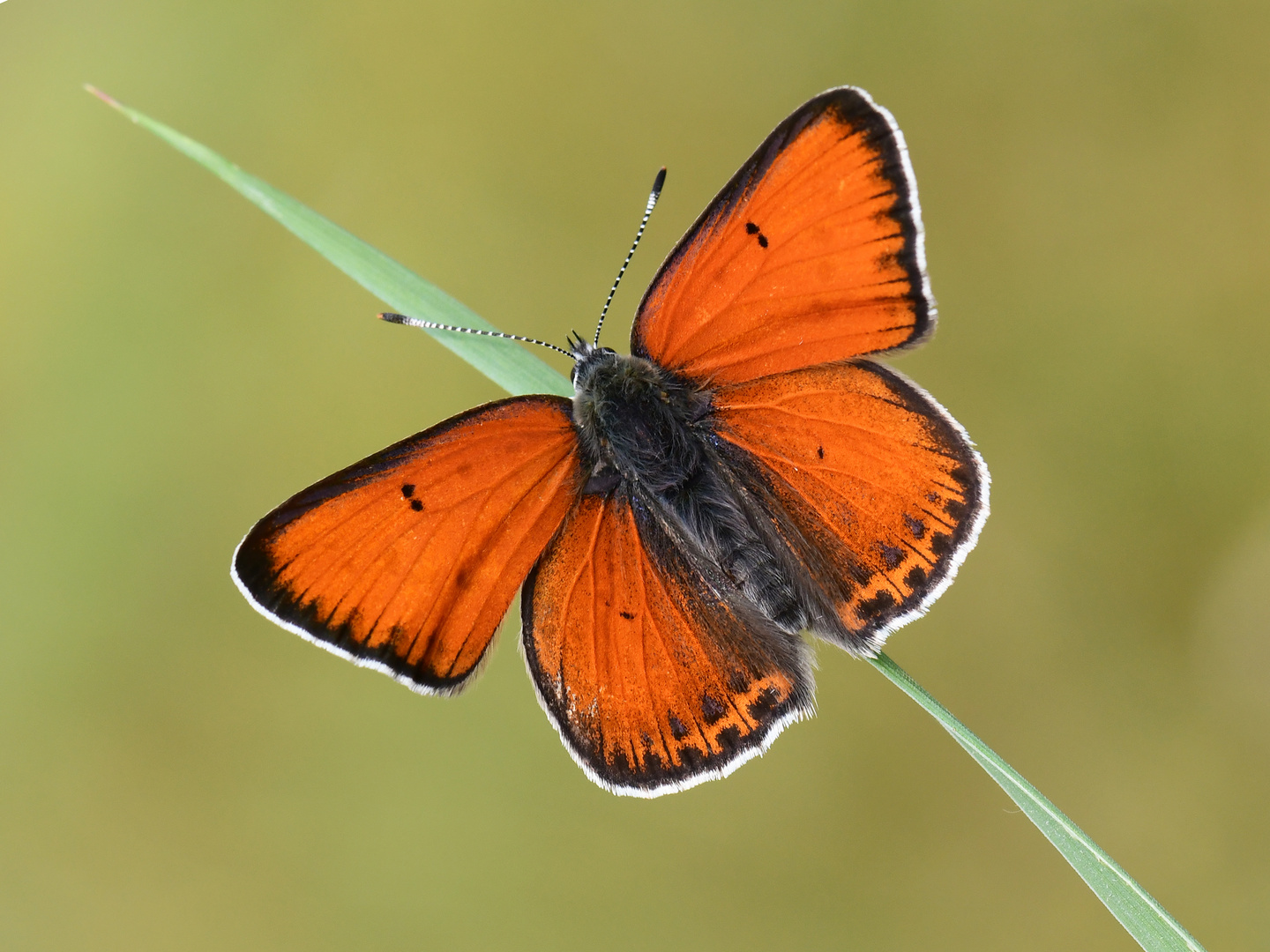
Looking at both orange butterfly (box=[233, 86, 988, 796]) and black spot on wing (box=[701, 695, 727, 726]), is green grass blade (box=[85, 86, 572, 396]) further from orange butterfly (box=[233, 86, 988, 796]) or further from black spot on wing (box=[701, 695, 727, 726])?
black spot on wing (box=[701, 695, 727, 726])

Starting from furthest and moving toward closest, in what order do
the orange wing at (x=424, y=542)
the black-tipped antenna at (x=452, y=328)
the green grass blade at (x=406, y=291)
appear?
the green grass blade at (x=406, y=291) → the black-tipped antenna at (x=452, y=328) → the orange wing at (x=424, y=542)

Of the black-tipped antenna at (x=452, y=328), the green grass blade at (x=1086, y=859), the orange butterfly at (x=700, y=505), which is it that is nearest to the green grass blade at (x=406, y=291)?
the black-tipped antenna at (x=452, y=328)

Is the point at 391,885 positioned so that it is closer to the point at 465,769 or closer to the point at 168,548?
the point at 465,769

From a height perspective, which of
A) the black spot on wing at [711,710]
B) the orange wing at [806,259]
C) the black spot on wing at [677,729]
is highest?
the orange wing at [806,259]

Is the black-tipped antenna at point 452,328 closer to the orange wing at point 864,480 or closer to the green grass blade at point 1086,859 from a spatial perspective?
the orange wing at point 864,480

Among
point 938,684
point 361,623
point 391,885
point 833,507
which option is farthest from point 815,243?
point 391,885

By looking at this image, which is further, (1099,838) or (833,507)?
(1099,838)

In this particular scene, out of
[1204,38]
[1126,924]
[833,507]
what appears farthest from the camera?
[1204,38]

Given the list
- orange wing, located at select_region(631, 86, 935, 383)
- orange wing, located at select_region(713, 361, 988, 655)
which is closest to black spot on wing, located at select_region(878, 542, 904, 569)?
orange wing, located at select_region(713, 361, 988, 655)
